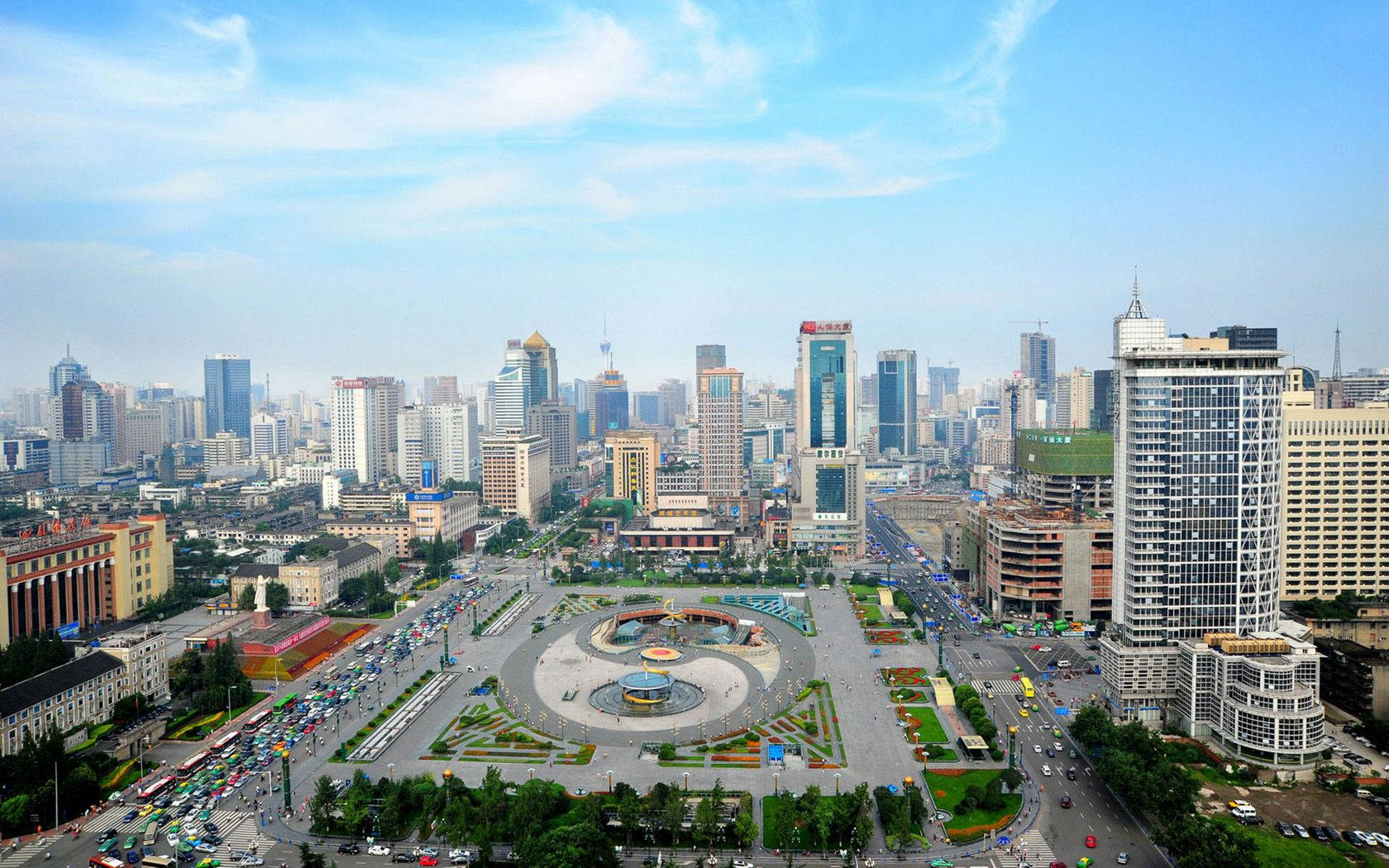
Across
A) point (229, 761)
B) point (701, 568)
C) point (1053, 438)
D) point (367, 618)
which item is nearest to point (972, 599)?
point (1053, 438)

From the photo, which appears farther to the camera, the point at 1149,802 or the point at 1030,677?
the point at 1030,677

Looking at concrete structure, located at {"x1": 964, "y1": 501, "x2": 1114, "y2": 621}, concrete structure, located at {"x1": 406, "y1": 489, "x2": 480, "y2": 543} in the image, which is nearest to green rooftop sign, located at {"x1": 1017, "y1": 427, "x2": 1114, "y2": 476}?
concrete structure, located at {"x1": 964, "y1": 501, "x2": 1114, "y2": 621}

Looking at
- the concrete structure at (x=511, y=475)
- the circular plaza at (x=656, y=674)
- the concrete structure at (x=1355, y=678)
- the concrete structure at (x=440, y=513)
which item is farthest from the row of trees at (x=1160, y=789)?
the concrete structure at (x=511, y=475)

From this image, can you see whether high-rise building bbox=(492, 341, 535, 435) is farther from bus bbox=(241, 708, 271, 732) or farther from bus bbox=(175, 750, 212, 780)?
bus bbox=(175, 750, 212, 780)

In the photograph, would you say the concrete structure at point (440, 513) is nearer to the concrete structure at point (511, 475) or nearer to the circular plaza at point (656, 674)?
the concrete structure at point (511, 475)

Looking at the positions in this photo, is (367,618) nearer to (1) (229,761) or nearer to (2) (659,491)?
(1) (229,761)

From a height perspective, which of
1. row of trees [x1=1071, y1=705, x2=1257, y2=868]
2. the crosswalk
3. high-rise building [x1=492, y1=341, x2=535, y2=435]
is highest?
high-rise building [x1=492, y1=341, x2=535, y2=435]

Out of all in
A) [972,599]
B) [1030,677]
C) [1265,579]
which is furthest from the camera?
[972,599]
